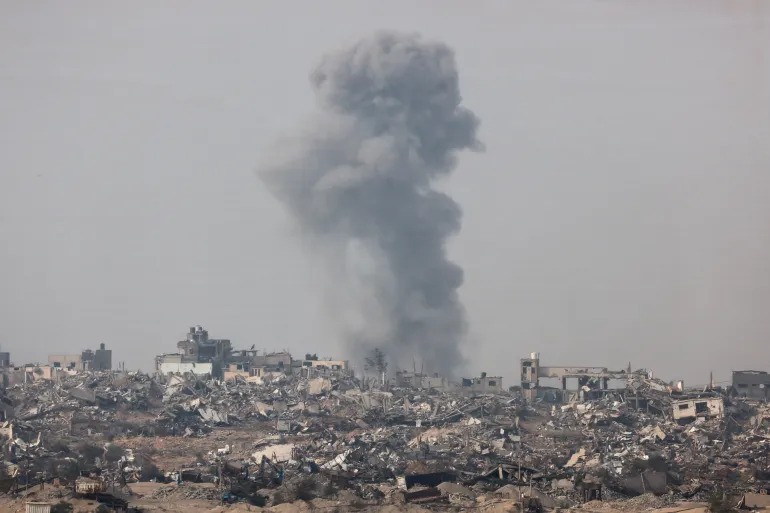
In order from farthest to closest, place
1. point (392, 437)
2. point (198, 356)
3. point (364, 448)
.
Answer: point (198, 356) → point (392, 437) → point (364, 448)

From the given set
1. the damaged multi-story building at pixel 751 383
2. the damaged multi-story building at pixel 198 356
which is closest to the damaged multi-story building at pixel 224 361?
the damaged multi-story building at pixel 198 356

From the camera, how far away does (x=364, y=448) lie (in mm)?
40312

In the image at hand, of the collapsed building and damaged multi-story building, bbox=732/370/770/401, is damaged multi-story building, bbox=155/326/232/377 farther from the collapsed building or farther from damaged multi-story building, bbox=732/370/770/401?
damaged multi-story building, bbox=732/370/770/401

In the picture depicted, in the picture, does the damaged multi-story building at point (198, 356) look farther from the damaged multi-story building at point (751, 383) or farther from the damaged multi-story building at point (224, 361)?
the damaged multi-story building at point (751, 383)

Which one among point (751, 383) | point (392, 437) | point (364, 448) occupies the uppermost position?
point (751, 383)

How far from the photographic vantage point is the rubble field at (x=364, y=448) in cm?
3122

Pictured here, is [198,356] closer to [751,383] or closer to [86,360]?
[86,360]

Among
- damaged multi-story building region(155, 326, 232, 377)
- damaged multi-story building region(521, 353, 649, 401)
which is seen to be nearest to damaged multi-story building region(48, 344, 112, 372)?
damaged multi-story building region(155, 326, 232, 377)

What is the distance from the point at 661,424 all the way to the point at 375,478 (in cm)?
1632

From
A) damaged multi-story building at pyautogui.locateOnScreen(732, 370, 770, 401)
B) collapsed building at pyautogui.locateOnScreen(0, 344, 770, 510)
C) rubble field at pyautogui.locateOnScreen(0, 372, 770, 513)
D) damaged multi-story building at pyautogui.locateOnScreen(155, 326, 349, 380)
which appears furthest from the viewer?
damaged multi-story building at pyautogui.locateOnScreen(155, 326, 349, 380)

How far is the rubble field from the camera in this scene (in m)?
31.2

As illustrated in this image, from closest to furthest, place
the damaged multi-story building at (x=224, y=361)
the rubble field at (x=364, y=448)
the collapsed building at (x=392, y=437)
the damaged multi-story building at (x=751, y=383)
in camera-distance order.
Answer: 1. the rubble field at (x=364, y=448)
2. the collapsed building at (x=392, y=437)
3. the damaged multi-story building at (x=751, y=383)
4. the damaged multi-story building at (x=224, y=361)

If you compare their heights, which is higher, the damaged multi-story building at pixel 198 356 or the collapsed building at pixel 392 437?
the damaged multi-story building at pixel 198 356

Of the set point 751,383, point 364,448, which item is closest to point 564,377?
point 751,383
